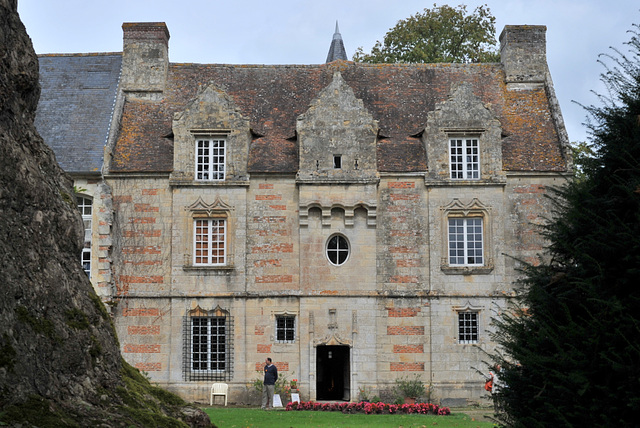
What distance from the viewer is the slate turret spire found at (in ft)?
133

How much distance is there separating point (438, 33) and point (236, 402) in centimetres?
2037

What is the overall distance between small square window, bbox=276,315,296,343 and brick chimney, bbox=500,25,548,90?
36.3 feet

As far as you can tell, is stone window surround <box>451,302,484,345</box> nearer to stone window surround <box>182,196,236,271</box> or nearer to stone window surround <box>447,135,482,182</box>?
stone window surround <box>447,135,482,182</box>

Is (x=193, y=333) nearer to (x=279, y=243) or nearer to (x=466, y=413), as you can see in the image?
(x=279, y=243)

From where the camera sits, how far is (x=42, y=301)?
7.94 metres

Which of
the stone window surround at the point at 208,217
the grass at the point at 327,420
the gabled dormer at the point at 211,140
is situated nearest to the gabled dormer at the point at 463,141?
the gabled dormer at the point at 211,140

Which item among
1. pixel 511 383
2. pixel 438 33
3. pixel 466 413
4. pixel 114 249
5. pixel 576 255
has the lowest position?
pixel 466 413

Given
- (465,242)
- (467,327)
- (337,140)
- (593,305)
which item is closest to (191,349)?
(337,140)

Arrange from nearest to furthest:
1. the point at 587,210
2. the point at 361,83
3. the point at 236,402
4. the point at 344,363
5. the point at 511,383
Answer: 1. the point at 587,210
2. the point at 511,383
3. the point at 236,402
4. the point at 344,363
5. the point at 361,83

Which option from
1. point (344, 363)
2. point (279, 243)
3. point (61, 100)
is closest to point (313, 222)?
point (279, 243)

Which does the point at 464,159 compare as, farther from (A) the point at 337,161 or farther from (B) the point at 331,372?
(B) the point at 331,372

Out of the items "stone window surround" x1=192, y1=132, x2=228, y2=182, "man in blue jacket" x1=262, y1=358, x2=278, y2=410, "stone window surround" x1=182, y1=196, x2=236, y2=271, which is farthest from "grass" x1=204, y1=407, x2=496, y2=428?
"stone window surround" x1=192, y1=132, x2=228, y2=182

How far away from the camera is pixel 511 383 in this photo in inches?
302

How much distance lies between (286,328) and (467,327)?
551cm
